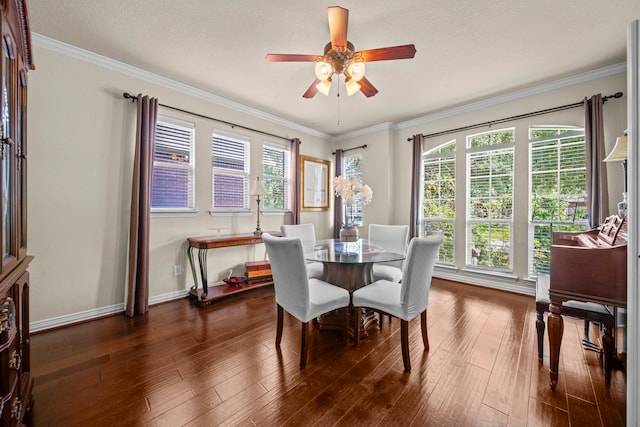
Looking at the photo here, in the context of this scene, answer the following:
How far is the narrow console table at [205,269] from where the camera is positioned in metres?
3.07

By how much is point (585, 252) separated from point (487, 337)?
1.19 meters

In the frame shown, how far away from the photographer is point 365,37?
233cm

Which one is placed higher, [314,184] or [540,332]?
[314,184]

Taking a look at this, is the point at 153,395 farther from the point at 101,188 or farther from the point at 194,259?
the point at 101,188

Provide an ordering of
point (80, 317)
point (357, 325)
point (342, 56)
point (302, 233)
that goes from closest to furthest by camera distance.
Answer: point (342, 56), point (357, 325), point (80, 317), point (302, 233)

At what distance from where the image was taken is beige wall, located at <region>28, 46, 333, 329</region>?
2395 mm

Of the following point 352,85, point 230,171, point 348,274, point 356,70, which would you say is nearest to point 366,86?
point 352,85

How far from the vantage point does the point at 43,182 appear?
2.40 metres

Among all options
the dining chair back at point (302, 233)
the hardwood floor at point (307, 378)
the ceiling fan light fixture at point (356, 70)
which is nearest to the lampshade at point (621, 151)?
the hardwood floor at point (307, 378)

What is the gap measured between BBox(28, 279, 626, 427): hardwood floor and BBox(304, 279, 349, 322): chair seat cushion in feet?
1.22

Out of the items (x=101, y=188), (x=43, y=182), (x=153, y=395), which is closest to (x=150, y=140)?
(x=101, y=188)

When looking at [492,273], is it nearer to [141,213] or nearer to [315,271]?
[315,271]

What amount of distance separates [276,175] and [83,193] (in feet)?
8.26

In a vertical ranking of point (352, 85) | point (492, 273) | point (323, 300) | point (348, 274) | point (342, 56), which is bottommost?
point (492, 273)
